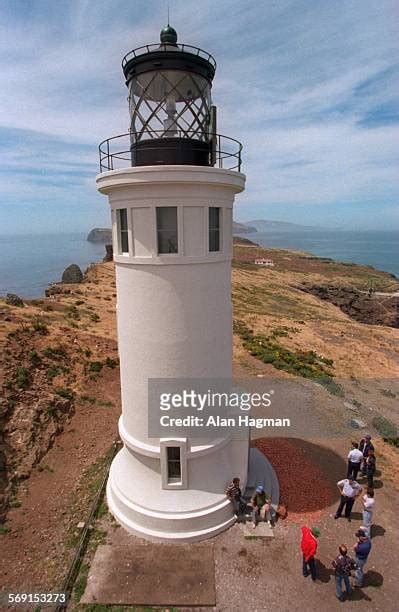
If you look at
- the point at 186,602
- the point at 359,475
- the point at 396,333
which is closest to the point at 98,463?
the point at 186,602

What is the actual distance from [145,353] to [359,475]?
877cm

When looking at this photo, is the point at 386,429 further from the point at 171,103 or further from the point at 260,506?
the point at 171,103

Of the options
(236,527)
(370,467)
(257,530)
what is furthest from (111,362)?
(370,467)

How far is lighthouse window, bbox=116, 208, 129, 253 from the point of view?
29.5ft

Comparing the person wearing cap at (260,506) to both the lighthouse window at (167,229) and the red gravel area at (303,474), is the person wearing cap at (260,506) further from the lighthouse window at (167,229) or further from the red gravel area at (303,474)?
the lighthouse window at (167,229)

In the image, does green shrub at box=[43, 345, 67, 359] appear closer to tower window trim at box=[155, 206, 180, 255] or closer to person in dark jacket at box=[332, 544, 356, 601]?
tower window trim at box=[155, 206, 180, 255]

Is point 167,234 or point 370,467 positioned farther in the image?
point 370,467

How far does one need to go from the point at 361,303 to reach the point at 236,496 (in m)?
53.5

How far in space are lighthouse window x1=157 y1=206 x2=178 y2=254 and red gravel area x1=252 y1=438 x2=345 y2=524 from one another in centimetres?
841

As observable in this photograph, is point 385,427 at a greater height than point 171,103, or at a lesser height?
lesser

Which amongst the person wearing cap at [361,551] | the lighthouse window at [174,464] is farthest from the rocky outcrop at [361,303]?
the lighthouse window at [174,464]

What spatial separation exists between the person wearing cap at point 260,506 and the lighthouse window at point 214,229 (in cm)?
692

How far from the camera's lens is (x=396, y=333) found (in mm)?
36906

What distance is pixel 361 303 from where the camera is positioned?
57594mm
